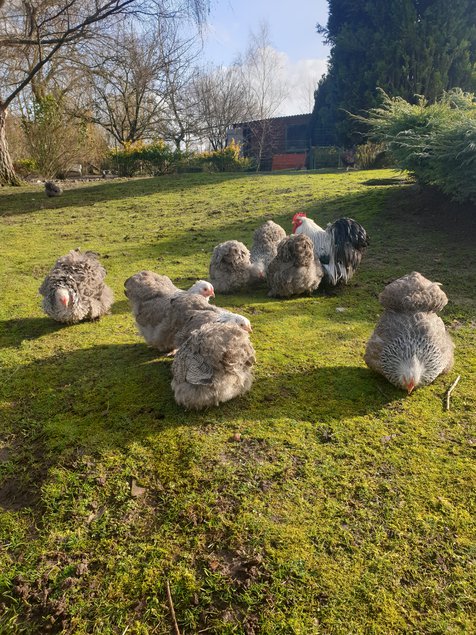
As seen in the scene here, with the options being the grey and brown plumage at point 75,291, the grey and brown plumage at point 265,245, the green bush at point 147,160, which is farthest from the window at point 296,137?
the grey and brown plumage at point 75,291

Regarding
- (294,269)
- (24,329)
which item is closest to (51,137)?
(24,329)

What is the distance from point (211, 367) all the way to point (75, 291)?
2.31 meters

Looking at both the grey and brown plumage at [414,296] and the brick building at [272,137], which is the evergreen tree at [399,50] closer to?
the brick building at [272,137]

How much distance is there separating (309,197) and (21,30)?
14.5 metres

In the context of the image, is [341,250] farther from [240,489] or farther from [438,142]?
[240,489]

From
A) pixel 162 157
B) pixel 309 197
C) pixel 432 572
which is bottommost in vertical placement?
pixel 432 572

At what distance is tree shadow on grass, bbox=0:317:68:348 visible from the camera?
13.4 ft

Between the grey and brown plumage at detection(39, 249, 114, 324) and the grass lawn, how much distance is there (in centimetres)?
19

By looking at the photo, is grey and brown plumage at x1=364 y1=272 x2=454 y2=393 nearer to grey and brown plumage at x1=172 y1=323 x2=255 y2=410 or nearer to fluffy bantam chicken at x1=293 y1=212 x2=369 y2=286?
grey and brown plumage at x1=172 y1=323 x2=255 y2=410

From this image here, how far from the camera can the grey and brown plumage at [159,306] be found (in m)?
3.50

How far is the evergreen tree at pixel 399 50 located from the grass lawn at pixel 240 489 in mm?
16635

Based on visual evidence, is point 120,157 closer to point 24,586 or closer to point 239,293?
point 239,293

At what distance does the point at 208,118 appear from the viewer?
32.7 metres

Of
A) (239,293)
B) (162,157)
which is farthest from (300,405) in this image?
(162,157)
